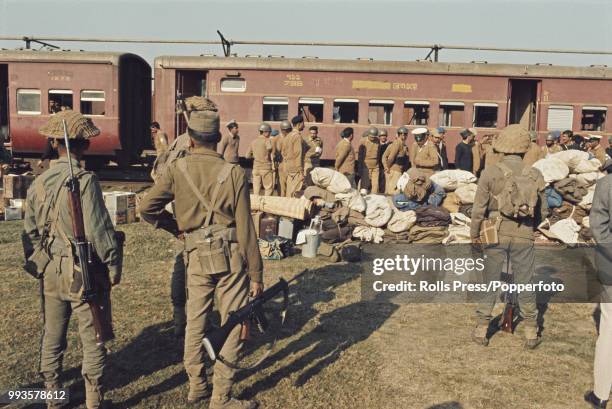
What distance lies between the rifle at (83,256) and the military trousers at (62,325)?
0.29ft

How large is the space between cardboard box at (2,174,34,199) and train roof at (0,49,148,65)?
496cm

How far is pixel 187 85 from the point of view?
54.5 ft

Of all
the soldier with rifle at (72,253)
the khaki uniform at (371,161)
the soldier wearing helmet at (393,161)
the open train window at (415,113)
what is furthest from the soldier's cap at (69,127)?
the open train window at (415,113)

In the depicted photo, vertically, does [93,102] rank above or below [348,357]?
above

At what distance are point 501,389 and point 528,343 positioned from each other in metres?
Result: 1.05

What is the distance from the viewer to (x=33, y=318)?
589 centimetres

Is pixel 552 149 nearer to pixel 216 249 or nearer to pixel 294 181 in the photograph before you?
pixel 294 181

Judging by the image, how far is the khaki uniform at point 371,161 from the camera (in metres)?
13.3

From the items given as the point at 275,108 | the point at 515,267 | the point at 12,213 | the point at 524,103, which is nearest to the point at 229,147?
the point at 12,213

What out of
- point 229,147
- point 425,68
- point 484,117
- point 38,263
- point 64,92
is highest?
point 425,68

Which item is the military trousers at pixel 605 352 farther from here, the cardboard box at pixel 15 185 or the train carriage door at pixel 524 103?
the train carriage door at pixel 524 103

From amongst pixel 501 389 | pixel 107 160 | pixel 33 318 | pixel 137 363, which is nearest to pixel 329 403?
pixel 501 389

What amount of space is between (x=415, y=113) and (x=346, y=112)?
2.02 m

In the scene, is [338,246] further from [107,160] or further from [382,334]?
[107,160]
